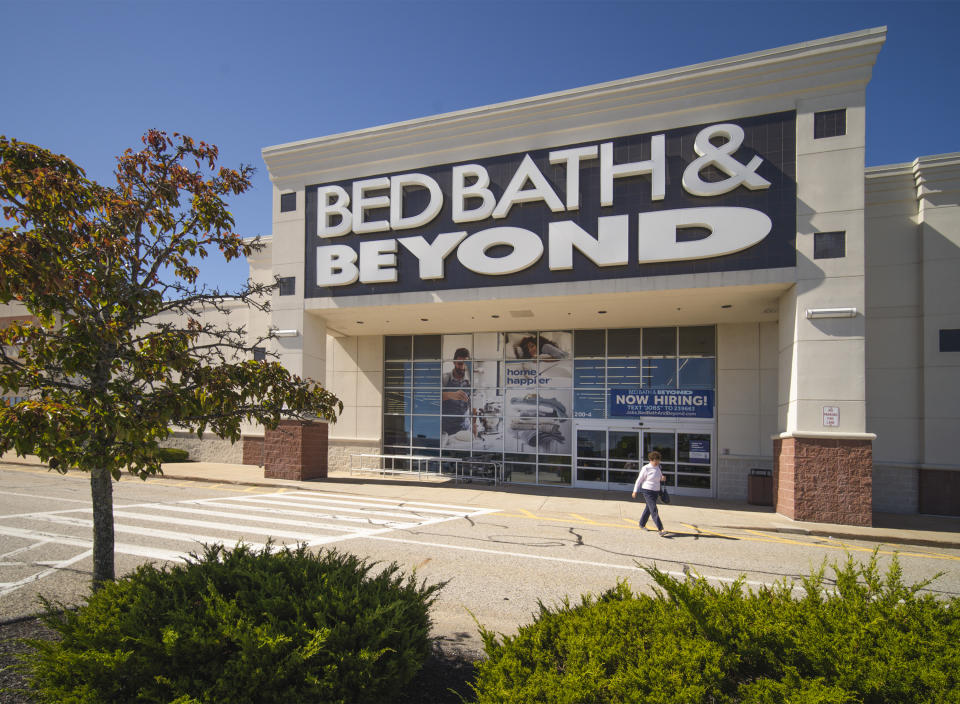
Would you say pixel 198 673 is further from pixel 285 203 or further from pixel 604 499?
pixel 285 203

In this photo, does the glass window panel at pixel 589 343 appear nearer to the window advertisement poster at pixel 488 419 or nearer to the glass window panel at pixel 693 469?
the window advertisement poster at pixel 488 419

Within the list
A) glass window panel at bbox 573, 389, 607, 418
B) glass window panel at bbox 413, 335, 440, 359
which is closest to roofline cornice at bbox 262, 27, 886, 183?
glass window panel at bbox 413, 335, 440, 359

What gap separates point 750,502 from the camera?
15.9 metres

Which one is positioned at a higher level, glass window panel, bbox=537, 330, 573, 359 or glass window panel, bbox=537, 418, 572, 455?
glass window panel, bbox=537, 330, 573, 359

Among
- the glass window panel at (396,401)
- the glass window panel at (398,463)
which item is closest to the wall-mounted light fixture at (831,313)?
the glass window panel at (396,401)

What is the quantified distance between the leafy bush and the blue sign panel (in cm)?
1469

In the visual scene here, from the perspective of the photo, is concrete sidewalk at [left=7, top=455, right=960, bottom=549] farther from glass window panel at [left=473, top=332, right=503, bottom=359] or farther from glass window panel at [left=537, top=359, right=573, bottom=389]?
glass window panel at [left=473, top=332, right=503, bottom=359]

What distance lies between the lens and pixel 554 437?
63.9 ft

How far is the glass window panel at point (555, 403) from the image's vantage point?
19.4 meters

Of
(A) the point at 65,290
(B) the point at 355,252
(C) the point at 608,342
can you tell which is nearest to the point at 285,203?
(B) the point at 355,252

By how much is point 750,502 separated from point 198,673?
16.2 m

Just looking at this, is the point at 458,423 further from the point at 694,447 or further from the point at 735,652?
the point at 735,652

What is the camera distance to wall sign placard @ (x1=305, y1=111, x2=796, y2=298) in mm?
14008

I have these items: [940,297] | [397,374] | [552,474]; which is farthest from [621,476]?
[940,297]
